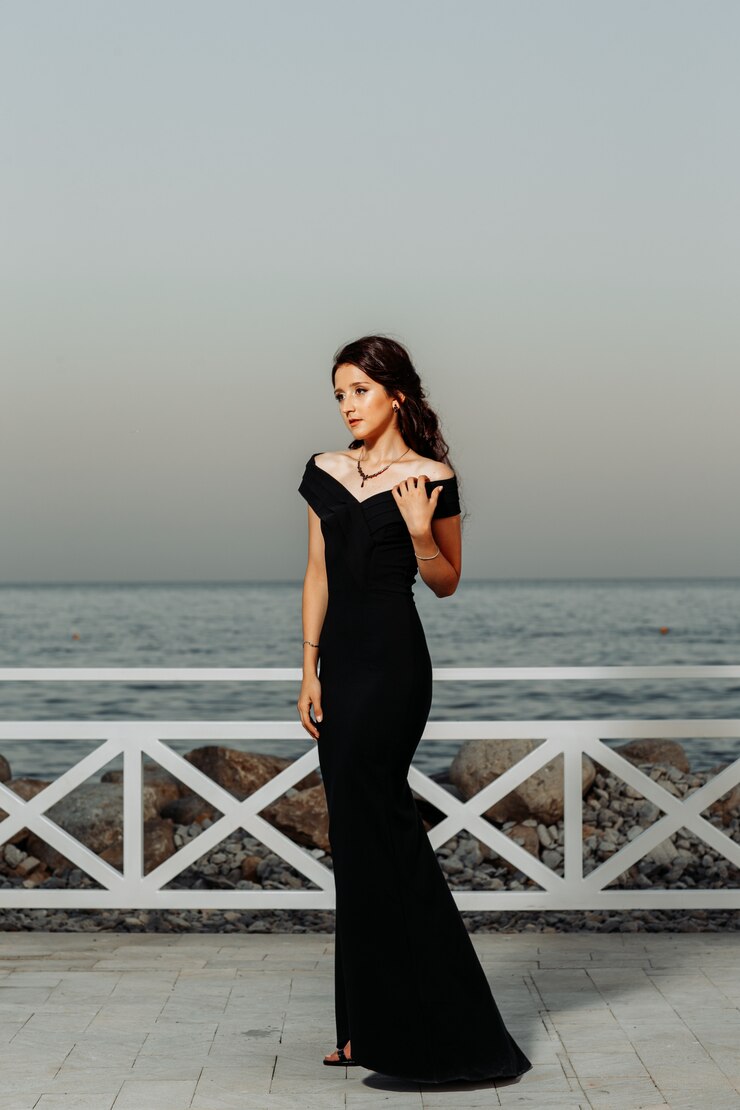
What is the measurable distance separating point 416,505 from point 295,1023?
1517mm

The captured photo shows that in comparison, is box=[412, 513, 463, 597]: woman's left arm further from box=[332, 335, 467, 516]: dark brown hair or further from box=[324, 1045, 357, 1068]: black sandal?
box=[324, 1045, 357, 1068]: black sandal

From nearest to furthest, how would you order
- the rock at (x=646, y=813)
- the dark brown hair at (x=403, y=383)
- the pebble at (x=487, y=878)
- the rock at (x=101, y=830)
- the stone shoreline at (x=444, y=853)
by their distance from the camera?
1. the dark brown hair at (x=403, y=383)
2. the pebble at (x=487, y=878)
3. the stone shoreline at (x=444, y=853)
4. the rock at (x=101, y=830)
5. the rock at (x=646, y=813)

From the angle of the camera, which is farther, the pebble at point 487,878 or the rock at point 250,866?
the rock at point 250,866

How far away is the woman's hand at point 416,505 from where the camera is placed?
2955mm

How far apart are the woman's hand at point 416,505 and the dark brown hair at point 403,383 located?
0.65 ft

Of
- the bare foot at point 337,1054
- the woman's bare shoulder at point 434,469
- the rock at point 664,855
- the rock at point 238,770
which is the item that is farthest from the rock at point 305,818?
the woman's bare shoulder at point 434,469

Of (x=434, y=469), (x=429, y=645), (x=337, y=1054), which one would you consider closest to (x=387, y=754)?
(x=434, y=469)

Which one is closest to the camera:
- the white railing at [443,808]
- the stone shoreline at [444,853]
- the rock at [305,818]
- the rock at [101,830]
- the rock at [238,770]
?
the white railing at [443,808]

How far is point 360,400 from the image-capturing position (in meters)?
3.07

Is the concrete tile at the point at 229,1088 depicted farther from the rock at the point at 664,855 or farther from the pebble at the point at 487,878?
the rock at the point at 664,855

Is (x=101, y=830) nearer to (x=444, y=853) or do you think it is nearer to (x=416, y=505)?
(x=444, y=853)

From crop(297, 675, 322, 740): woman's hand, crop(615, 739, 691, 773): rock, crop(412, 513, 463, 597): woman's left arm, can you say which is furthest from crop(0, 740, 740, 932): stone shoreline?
crop(412, 513, 463, 597): woman's left arm

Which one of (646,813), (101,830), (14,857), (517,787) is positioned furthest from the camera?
(646,813)

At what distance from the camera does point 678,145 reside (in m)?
19.3
